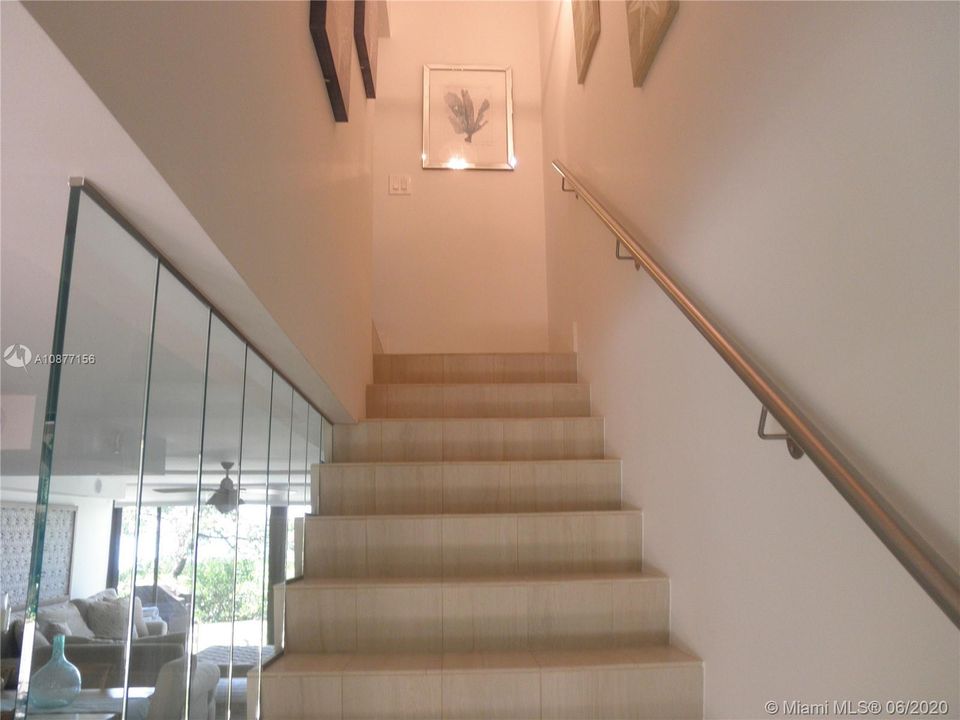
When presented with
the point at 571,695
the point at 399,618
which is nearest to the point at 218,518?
the point at 399,618

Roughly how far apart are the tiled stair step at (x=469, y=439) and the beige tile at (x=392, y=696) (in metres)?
1.31

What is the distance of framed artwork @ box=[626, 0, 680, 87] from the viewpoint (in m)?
2.40

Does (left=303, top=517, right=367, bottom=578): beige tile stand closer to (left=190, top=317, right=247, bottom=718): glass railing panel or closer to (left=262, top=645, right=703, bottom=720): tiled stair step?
(left=262, top=645, right=703, bottom=720): tiled stair step

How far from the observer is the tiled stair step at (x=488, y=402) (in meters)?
3.66

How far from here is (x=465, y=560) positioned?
265 cm

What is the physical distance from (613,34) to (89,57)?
2724mm

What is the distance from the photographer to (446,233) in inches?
207

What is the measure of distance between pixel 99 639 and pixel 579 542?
183 centimetres

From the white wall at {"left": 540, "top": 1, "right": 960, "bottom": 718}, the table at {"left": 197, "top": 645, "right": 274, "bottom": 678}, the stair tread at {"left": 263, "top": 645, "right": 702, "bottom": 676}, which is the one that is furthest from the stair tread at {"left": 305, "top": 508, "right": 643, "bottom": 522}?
the table at {"left": 197, "top": 645, "right": 274, "bottom": 678}

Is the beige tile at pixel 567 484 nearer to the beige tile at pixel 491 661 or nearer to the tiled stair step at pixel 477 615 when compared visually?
the tiled stair step at pixel 477 615

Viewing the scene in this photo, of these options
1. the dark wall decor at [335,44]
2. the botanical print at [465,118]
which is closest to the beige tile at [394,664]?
Answer: the dark wall decor at [335,44]

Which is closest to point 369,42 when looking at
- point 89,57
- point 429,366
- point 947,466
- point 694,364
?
point 429,366

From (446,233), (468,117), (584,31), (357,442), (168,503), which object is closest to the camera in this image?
(168,503)

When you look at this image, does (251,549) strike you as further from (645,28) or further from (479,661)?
(645,28)
